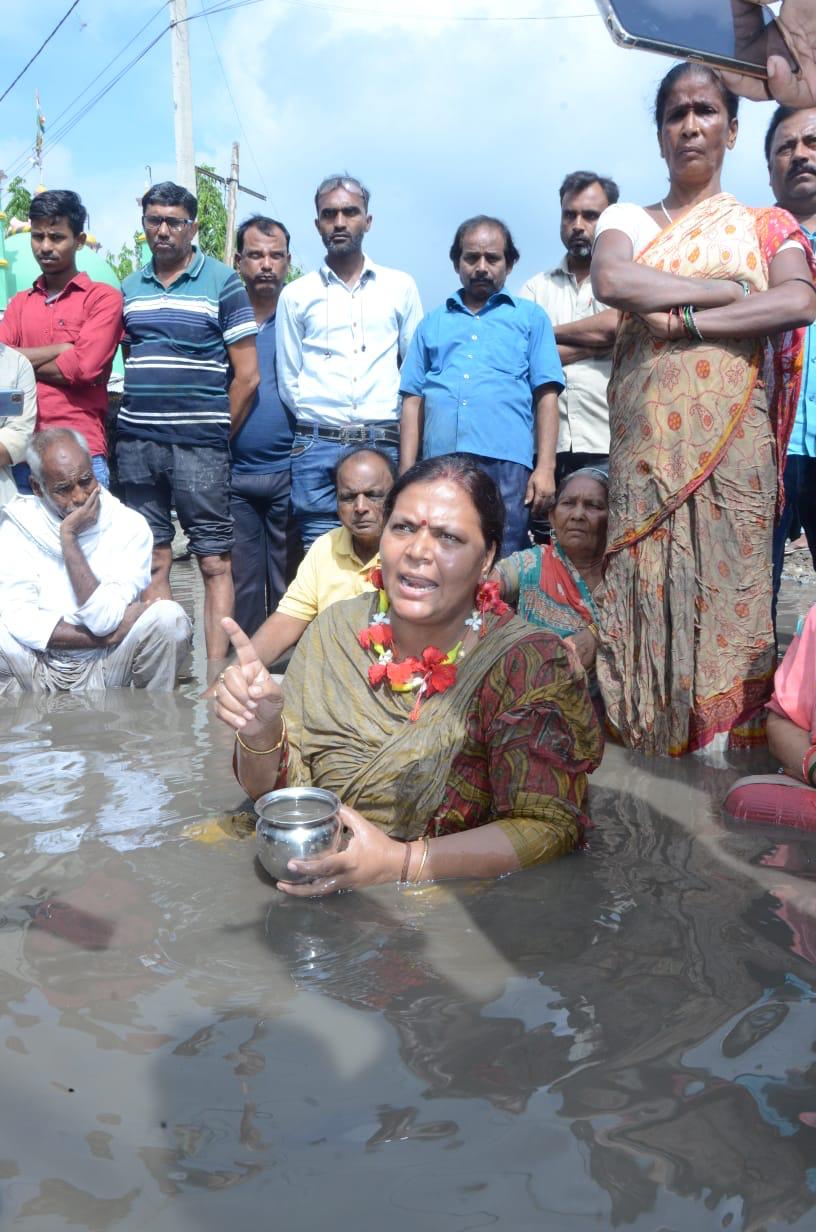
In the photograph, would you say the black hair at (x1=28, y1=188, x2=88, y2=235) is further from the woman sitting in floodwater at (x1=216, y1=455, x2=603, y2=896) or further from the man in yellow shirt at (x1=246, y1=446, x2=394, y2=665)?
the woman sitting in floodwater at (x1=216, y1=455, x2=603, y2=896)

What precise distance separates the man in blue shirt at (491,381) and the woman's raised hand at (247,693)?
254cm

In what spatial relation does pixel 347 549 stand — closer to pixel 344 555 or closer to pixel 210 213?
pixel 344 555

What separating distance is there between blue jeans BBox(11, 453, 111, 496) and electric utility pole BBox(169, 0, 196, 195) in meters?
7.99

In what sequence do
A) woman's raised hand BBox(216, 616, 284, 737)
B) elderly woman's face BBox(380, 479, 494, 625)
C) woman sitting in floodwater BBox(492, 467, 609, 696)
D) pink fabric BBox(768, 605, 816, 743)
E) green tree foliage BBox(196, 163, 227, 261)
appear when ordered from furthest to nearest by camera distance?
green tree foliage BBox(196, 163, 227, 261) → woman sitting in floodwater BBox(492, 467, 609, 696) → pink fabric BBox(768, 605, 816, 743) → elderly woman's face BBox(380, 479, 494, 625) → woman's raised hand BBox(216, 616, 284, 737)

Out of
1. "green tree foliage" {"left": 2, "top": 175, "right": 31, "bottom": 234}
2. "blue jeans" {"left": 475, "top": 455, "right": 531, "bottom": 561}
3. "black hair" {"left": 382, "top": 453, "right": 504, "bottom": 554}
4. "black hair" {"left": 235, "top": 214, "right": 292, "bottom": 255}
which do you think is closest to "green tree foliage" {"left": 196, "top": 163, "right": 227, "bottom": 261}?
"green tree foliage" {"left": 2, "top": 175, "right": 31, "bottom": 234}

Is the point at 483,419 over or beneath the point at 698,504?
over

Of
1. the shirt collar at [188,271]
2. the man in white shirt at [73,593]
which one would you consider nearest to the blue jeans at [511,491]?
the man in white shirt at [73,593]

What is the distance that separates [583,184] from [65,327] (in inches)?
110

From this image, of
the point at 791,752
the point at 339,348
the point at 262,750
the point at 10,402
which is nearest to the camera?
the point at 262,750

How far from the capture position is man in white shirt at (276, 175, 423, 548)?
5680 millimetres

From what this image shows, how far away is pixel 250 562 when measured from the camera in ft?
20.6

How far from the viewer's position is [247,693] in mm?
2850

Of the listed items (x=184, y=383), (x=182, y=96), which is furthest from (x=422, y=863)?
(x=182, y=96)

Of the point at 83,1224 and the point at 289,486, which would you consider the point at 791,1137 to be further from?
the point at 289,486
